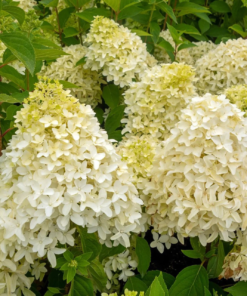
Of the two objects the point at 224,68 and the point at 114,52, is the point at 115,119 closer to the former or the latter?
the point at 114,52

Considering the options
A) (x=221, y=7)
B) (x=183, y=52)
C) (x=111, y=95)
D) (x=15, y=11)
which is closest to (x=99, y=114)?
(x=111, y=95)

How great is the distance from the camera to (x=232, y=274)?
3.31 ft

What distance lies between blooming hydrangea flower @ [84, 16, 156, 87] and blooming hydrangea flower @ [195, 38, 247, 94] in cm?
29

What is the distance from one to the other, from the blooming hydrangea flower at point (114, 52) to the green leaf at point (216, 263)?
0.80m

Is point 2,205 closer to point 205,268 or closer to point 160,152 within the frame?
point 160,152

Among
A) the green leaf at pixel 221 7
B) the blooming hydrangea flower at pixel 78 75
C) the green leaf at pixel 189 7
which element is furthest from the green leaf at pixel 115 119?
the green leaf at pixel 221 7

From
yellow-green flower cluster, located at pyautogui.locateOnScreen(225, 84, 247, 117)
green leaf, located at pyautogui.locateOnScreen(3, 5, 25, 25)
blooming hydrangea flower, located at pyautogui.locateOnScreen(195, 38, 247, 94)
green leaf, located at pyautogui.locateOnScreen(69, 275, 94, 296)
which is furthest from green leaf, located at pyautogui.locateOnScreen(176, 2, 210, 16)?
green leaf, located at pyautogui.locateOnScreen(69, 275, 94, 296)

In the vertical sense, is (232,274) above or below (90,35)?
below

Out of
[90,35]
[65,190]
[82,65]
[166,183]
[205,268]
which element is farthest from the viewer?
[82,65]

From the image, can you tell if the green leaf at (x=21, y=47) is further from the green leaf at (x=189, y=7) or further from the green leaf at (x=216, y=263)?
the green leaf at (x=189, y=7)

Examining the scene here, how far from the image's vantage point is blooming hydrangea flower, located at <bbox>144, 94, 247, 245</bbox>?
95 cm

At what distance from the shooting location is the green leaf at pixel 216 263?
1.06 metres

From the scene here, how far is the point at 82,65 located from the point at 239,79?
70cm

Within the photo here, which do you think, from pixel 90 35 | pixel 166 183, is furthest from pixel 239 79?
pixel 166 183
